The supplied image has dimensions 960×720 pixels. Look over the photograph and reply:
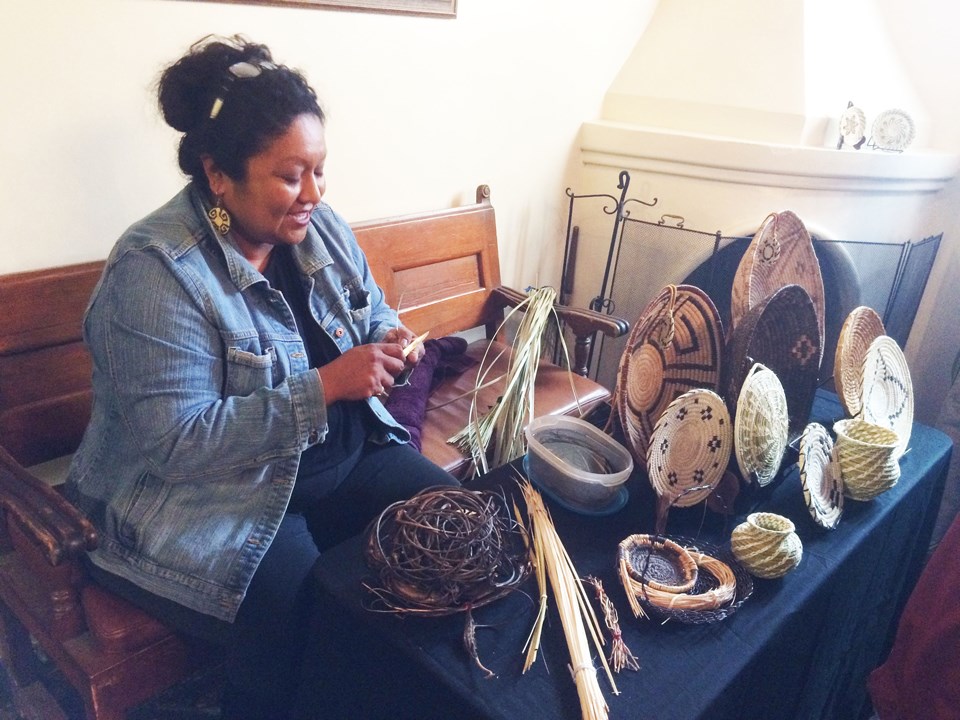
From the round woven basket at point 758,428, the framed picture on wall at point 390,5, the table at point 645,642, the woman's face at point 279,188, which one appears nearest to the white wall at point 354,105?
the framed picture on wall at point 390,5

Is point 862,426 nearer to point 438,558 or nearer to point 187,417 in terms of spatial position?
point 438,558

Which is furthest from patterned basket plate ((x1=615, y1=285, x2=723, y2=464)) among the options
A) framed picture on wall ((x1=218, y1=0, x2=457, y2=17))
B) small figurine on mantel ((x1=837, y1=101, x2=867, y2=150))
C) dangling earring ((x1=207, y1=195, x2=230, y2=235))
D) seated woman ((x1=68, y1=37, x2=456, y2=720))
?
small figurine on mantel ((x1=837, y1=101, x2=867, y2=150))

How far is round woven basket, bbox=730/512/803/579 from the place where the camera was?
1026 millimetres

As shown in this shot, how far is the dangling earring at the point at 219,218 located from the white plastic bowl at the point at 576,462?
0.65 m

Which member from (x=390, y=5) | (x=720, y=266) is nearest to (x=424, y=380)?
(x=390, y=5)

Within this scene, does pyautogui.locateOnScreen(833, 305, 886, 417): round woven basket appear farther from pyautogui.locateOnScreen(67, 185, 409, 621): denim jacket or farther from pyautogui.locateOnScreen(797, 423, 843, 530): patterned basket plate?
pyautogui.locateOnScreen(67, 185, 409, 621): denim jacket

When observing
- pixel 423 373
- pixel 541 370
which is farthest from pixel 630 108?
A: pixel 423 373

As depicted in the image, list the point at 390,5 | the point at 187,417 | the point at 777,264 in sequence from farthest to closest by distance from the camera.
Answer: the point at 390,5 < the point at 777,264 < the point at 187,417

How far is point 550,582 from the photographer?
98 centimetres

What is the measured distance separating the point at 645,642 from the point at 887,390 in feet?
3.10

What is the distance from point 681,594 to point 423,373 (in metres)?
0.99

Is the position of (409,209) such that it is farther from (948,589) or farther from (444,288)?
(948,589)

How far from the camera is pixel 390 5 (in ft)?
5.73

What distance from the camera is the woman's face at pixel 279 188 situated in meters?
1.14
